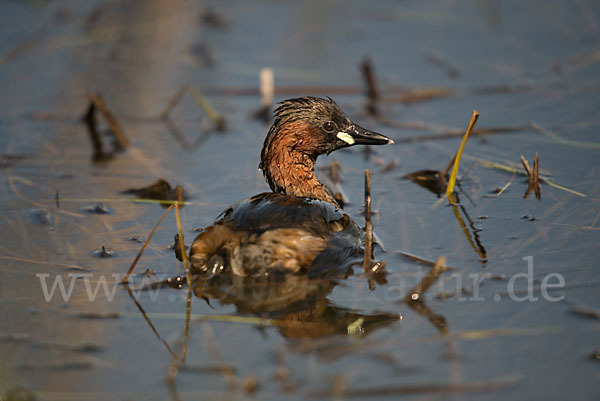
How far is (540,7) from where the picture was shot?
10078 millimetres

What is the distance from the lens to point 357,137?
5.59m

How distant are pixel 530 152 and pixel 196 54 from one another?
14.6 ft

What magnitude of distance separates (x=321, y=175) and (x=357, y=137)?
0.80 meters

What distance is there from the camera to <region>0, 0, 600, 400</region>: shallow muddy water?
356cm

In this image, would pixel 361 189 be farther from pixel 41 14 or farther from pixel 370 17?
pixel 41 14

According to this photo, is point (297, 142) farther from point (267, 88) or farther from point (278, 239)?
point (267, 88)

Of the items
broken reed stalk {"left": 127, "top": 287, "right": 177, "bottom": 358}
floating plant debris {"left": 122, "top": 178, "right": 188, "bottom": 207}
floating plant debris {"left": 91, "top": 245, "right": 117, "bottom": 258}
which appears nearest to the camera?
broken reed stalk {"left": 127, "top": 287, "right": 177, "bottom": 358}

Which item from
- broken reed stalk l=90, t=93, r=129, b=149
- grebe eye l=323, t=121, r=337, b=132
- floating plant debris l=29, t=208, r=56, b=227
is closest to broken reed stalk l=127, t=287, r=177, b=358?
floating plant debris l=29, t=208, r=56, b=227

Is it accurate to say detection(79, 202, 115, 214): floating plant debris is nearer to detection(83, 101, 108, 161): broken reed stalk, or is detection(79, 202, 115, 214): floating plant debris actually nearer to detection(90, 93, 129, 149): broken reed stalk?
detection(83, 101, 108, 161): broken reed stalk

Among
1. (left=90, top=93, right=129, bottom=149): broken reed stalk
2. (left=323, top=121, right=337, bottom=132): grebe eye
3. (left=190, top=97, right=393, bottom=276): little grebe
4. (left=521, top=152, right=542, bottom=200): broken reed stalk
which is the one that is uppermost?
(left=90, top=93, right=129, bottom=149): broken reed stalk

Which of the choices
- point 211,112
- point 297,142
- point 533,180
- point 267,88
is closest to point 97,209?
point 297,142

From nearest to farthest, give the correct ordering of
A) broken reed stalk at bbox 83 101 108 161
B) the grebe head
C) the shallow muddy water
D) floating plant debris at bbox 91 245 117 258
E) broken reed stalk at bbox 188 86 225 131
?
the shallow muddy water < floating plant debris at bbox 91 245 117 258 < the grebe head < broken reed stalk at bbox 83 101 108 161 < broken reed stalk at bbox 188 86 225 131

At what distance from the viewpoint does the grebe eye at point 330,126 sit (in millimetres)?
5488

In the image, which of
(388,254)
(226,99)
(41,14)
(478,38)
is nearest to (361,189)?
(388,254)
